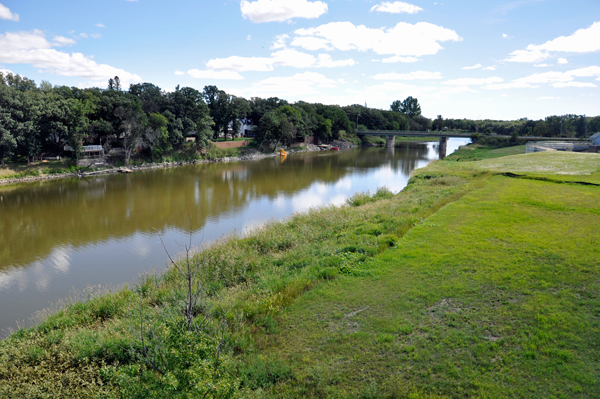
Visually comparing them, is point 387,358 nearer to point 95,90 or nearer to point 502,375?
point 502,375

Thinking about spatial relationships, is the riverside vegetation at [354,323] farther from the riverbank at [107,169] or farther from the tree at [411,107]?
the tree at [411,107]

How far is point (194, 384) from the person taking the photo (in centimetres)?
419

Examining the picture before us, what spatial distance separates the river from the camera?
44.7 ft

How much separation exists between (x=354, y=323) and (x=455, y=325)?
6.53 ft

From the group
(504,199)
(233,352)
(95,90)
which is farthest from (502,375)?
(95,90)

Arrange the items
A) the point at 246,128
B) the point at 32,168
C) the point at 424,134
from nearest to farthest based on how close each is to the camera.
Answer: the point at 32,168
the point at 246,128
the point at 424,134

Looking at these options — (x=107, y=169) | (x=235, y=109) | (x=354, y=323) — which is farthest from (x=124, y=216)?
(x=235, y=109)

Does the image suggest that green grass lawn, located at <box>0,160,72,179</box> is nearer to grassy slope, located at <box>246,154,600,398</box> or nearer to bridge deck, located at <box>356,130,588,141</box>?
grassy slope, located at <box>246,154,600,398</box>

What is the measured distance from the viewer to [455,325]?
7355 millimetres

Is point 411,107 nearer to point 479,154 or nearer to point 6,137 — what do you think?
point 479,154

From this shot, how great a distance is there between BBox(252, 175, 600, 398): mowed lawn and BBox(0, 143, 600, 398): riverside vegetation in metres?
0.03

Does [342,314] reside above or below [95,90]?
below

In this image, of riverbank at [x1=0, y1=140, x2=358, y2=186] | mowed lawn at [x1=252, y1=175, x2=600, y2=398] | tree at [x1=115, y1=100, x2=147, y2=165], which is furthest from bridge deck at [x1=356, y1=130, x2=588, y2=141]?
mowed lawn at [x1=252, y1=175, x2=600, y2=398]

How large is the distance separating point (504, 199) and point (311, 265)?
1175cm
